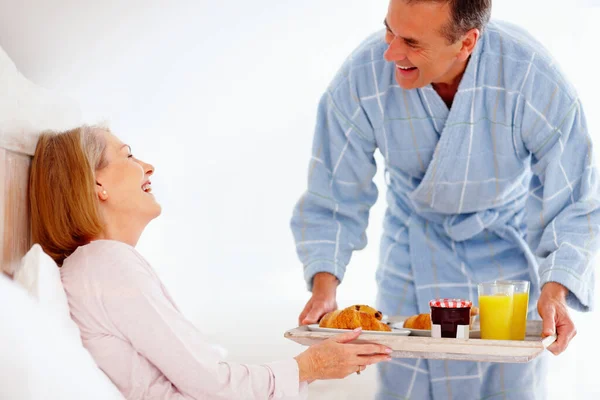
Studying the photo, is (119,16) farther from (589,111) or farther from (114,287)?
(114,287)

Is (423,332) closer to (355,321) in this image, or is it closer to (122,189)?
(355,321)

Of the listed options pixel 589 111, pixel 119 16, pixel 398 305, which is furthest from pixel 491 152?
pixel 119 16

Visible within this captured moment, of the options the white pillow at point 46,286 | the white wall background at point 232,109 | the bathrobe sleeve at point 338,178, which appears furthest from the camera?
the white wall background at point 232,109

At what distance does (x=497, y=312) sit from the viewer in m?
1.60

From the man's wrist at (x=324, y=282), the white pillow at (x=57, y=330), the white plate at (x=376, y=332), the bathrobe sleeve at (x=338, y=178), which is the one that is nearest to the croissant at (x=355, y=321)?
the white plate at (x=376, y=332)

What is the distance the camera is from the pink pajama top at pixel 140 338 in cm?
141

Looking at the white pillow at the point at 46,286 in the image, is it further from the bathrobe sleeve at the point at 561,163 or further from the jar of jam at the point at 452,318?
the bathrobe sleeve at the point at 561,163

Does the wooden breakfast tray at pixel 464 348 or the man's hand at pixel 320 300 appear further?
the man's hand at pixel 320 300

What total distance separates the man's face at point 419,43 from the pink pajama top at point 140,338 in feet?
2.69

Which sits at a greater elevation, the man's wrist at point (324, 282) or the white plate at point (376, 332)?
the white plate at point (376, 332)

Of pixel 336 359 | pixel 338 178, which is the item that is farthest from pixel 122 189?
pixel 338 178

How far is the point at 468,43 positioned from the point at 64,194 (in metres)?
0.98

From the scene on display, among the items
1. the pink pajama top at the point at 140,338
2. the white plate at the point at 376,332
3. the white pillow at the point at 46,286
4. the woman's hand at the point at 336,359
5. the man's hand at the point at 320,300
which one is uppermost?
the white pillow at the point at 46,286

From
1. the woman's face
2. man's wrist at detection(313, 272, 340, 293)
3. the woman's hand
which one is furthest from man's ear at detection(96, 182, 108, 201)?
man's wrist at detection(313, 272, 340, 293)
